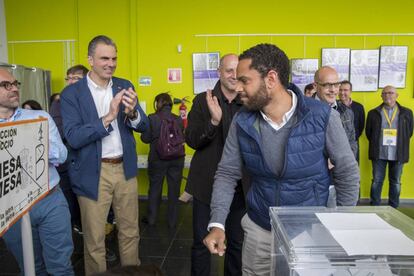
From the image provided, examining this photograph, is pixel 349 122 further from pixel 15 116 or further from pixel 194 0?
pixel 194 0

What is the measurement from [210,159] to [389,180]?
350 cm

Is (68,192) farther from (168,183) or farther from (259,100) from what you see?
(259,100)

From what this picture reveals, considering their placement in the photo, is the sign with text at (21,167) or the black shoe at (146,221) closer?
the sign with text at (21,167)

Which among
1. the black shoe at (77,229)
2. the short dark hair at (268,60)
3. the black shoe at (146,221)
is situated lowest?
the black shoe at (146,221)

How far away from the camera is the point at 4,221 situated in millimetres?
1022

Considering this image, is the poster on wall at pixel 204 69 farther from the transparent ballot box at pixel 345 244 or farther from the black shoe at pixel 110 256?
the transparent ballot box at pixel 345 244

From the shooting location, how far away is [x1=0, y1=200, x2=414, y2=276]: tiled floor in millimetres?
3058

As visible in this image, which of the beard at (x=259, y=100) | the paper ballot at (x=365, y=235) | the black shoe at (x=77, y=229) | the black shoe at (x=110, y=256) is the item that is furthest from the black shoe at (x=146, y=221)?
the paper ballot at (x=365, y=235)

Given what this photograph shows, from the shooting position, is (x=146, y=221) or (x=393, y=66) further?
(x=393, y=66)

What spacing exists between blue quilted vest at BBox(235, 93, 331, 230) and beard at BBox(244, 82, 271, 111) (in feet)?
0.18

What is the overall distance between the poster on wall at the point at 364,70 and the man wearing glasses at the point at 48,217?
4269mm

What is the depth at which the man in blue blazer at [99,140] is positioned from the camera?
218 centimetres

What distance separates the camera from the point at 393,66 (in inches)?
197

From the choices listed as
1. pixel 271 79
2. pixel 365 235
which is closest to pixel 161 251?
pixel 271 79
